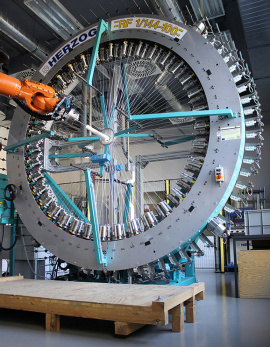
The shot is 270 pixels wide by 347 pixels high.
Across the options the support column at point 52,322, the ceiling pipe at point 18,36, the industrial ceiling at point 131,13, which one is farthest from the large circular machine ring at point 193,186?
the ceiling pipe at point 18,36

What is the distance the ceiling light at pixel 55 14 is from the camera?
4.82 m

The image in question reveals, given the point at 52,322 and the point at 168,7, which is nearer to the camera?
the point at 52,322

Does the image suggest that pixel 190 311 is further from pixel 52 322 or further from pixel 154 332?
pixel 52 322

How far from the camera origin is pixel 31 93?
378cm

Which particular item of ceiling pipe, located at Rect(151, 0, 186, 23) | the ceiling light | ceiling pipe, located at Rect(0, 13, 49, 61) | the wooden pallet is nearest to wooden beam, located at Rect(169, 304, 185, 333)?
the wooden pallet

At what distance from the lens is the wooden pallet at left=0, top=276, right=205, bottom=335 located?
2343mm

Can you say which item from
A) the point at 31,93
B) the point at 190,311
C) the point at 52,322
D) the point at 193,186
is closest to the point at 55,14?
the point at 31,93

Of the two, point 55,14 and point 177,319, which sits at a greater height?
point 55,14

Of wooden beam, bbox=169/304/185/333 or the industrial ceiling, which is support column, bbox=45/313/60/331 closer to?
wooden beam, bbox=169/304/185/333

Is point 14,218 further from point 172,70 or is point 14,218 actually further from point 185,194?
point 172,70

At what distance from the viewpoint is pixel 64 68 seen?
5027mm

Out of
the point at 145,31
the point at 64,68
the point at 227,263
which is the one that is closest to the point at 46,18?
the point at 64,68

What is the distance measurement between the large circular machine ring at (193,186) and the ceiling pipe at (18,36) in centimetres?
161

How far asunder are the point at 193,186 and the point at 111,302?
1.70m
